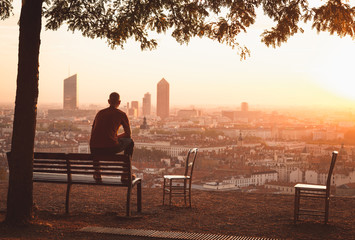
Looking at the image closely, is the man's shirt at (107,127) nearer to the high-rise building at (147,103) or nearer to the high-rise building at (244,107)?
the high-rise building at (147,103)

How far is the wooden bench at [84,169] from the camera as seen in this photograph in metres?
5.56

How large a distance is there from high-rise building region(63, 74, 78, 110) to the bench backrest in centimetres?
6038

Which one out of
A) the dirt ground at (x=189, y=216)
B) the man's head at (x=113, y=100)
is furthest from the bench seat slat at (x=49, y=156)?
the man's head at (x=113, y=100)

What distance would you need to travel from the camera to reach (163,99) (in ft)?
321

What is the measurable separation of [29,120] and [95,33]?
2.10m

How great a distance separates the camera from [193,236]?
453cm

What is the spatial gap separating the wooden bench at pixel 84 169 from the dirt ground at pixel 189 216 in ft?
1.07

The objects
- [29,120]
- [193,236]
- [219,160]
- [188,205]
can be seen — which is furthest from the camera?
[219,160]

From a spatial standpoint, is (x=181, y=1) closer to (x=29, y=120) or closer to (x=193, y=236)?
(x=29, y=120)

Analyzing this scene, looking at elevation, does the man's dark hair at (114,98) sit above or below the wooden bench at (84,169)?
above

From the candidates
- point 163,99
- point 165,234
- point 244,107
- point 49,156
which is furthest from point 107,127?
point 244,107

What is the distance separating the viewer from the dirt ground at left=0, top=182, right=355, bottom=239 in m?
4.98

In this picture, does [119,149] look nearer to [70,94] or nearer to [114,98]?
[114,98]

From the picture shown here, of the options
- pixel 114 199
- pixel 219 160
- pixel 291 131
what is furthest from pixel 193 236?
pixel 291 131
